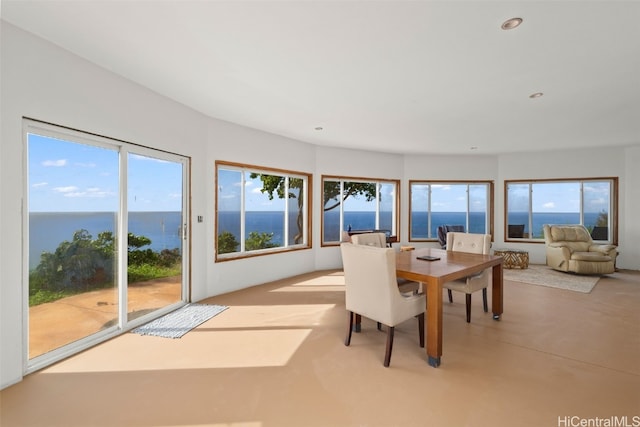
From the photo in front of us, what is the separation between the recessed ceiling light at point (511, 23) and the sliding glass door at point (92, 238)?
346 cm

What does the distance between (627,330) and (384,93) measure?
11.6 feet

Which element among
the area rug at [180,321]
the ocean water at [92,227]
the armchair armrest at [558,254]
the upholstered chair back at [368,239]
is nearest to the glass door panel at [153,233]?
the ocean water at [92,227]

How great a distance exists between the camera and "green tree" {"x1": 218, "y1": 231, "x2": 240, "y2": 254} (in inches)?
182

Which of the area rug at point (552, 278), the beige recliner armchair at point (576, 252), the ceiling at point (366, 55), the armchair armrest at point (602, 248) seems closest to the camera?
the ceiling at point (366, 55)

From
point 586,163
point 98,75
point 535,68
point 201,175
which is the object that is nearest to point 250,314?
point 201,175

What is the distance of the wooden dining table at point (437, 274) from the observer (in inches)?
97.0

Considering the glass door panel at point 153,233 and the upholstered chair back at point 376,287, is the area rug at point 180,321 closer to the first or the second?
the glass door panel at point 153,233

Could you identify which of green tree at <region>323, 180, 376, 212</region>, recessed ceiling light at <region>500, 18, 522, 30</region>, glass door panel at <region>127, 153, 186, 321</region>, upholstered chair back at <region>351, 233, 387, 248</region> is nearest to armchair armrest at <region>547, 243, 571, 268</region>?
green tree at <region>323, 180, 376, 212</region>

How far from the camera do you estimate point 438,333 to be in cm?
246

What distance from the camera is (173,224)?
150 inches

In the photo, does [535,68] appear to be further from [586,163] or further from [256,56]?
[586,163]

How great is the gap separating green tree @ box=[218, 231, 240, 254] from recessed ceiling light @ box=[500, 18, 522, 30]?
4079mm

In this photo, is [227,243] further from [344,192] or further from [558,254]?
[558,254]

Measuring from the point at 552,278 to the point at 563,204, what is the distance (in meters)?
2.46
